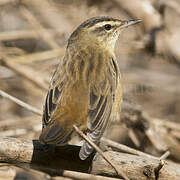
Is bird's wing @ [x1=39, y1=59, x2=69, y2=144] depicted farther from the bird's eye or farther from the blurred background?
the blurred background

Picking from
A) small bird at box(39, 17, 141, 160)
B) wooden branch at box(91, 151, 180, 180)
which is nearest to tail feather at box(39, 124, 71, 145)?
small bird at box(39, 17, 141, 160)

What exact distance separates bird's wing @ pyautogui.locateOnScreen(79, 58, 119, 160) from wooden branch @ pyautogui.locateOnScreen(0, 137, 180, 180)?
21cm

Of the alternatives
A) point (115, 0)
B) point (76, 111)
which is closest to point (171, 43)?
point (115, 0)

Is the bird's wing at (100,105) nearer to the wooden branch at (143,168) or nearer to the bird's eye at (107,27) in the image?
the wooden branch at (143,168)

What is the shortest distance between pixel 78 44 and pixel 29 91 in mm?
2399

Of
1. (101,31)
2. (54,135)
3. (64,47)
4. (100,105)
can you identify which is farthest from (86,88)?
Result: (64,47)

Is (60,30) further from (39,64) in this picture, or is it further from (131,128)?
(131,128)

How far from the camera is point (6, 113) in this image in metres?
Answer: 8.00

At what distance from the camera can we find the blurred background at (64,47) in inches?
288

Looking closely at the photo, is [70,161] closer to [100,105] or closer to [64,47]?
[100,105]

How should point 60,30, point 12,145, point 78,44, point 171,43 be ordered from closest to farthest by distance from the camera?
1. point 12,145
2. point 78,44
3. point 171,43
4. point 60,30

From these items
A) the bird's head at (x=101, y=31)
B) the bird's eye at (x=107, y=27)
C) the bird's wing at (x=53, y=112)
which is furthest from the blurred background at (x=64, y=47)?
the bird's wing at (x=53, y=112)

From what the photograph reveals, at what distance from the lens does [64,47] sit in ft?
26.4

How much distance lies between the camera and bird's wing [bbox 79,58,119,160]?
4.42m
